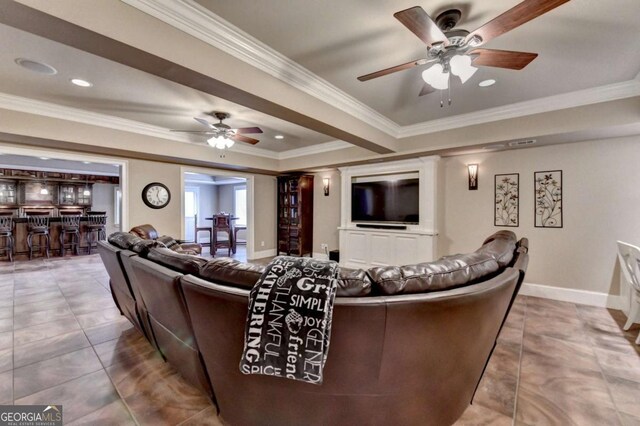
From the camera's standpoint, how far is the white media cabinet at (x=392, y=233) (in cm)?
460

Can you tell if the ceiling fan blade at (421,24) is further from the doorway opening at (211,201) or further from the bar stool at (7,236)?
the bar stool at (7,236)

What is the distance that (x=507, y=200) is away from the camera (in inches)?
161

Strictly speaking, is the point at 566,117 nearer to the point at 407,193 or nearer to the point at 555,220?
the point at 555,220

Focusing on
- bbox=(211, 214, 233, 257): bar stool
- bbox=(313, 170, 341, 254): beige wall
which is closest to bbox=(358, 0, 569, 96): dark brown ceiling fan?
bbox=(313, 170, 341, 254): beige wall

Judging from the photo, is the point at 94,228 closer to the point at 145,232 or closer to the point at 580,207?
the point at 145,232

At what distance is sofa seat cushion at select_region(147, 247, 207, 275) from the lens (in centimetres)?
157

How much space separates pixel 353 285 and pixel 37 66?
3605mm

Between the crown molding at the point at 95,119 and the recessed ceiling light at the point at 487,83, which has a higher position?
the recessed ceiling light at the point at 487,83

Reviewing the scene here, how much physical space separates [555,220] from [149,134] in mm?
6358

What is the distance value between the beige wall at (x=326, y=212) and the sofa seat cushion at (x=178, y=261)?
459 cm

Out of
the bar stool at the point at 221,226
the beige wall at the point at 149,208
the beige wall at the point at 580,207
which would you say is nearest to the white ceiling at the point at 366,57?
the beige wall at the point at 580,207

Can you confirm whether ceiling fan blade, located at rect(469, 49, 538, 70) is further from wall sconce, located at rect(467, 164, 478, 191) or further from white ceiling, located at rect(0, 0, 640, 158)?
wall sconce, located at rect(467, 164, 478, 191)

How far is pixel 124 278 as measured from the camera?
2279 mm

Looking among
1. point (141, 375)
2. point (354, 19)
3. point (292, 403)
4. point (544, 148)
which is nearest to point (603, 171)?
point (544, 148)
